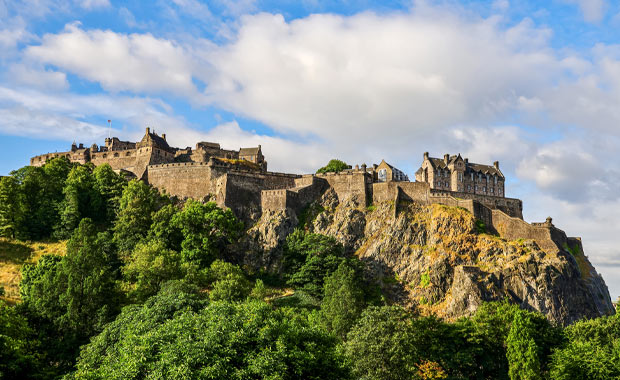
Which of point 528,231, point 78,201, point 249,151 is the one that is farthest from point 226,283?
point 249,151

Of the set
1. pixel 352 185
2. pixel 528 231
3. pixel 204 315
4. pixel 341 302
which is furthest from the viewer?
pixel 352 185

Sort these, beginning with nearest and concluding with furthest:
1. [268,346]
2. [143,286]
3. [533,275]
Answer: [268,346] → [143,286] → [533,275]

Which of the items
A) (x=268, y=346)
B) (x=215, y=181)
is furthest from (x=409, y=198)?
(x=268, y=346)

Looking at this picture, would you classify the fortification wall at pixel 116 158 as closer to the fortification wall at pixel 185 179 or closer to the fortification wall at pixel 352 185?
the fortification wall at pixel 185 179

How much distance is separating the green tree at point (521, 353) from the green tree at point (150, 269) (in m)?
34.6

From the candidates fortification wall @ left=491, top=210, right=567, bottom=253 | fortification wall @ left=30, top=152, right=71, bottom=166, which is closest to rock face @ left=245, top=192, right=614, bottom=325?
fortification wall @ left=491, top=210, right=567, bottom=253

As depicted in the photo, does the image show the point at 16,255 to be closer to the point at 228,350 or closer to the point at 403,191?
the point at 403,191

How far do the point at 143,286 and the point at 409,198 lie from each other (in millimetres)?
37893

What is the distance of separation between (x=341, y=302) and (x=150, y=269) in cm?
2085

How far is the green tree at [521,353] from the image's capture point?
157 feet

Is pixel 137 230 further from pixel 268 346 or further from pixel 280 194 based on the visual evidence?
pixel 268 346

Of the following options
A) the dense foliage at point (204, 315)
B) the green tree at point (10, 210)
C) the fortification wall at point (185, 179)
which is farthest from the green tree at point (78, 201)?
the fortification wall at point (185, 179)

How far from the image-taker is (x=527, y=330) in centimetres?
4916

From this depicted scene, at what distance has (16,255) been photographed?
70812 mm
